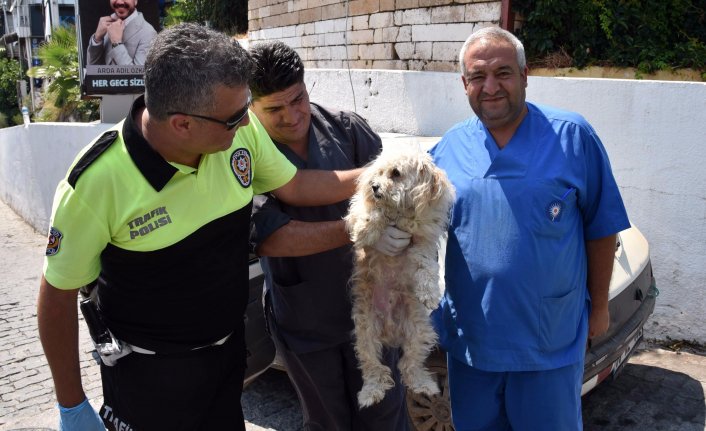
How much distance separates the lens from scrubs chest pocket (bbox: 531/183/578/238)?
2363mm

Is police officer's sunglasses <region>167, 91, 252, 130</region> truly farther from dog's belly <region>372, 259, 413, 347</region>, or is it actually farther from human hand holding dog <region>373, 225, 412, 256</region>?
dog's belly <region>372, 259, 413, 347</region>

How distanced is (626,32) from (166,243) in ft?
24.1

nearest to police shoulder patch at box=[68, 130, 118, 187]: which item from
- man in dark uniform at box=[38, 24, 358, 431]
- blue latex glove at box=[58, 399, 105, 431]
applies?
man in dark uniform at box=[38, 24, 358, 431]

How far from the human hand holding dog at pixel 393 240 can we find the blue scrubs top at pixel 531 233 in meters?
0.25

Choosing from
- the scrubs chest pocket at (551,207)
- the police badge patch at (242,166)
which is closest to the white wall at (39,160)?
the police badge patch at (242,166)

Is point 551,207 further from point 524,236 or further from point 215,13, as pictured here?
point 215,13

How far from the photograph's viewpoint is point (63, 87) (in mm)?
14711

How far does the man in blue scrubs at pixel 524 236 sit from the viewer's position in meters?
2.40

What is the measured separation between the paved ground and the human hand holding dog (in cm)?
241

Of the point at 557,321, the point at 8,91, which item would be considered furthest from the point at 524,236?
the point at 8,91

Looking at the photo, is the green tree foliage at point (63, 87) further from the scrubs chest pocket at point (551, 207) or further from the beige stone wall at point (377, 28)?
the scrubs chest pocket at point (551, 207)

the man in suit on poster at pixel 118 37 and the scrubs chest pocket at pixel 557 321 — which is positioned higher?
the man in suit on poster at pixel 118 37

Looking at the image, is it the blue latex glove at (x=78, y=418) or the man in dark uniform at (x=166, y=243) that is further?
the blue latex glove at (x=78, y=418)

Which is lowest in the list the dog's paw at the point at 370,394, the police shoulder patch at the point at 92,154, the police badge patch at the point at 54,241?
the dog's paw at the point at 370,394
